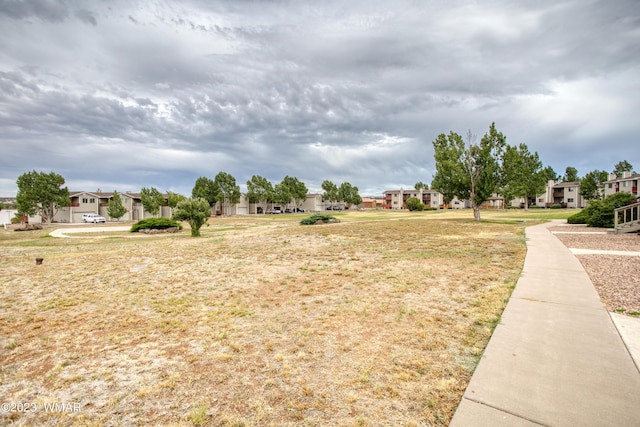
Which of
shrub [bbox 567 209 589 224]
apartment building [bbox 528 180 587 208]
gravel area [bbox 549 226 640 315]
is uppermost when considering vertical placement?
apartment building [bbox 528 180 587 208]

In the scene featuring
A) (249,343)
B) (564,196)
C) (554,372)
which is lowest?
(249,343)

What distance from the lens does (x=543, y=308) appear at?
5.68 meters

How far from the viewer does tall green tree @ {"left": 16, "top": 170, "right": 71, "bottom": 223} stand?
54344mm

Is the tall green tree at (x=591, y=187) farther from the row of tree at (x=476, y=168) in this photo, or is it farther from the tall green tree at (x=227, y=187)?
the tall green tree at (x=227, y=187)

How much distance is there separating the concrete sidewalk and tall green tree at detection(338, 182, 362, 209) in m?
105

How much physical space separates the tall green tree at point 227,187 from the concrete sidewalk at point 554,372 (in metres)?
83.0

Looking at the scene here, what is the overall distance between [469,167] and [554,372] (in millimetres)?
32489

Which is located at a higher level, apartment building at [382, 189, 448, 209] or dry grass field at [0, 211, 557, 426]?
apartment building at [382, 189, 448, 209]

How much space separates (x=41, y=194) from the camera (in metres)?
56.0

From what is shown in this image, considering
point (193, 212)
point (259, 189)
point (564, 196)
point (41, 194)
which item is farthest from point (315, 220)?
point (564, 196)

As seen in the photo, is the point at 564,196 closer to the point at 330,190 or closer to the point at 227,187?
the point at 330,190

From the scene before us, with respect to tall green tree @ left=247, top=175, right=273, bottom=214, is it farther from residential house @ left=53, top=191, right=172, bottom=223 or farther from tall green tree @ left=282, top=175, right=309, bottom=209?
residential house @ left=53, top=191, right=172, bottom=223

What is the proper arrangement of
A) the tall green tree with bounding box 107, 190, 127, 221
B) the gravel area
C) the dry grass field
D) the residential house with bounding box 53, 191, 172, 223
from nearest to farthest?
the dry grass field
the gravel area
the tall green tree with bounding box 107, 190, 127, 221
the residential house with bounding box 53, 191, 172, 223

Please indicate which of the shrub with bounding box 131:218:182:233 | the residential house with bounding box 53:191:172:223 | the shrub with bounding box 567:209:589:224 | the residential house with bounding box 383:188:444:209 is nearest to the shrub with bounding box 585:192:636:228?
the shrub with bounding box 567:209:589:224
